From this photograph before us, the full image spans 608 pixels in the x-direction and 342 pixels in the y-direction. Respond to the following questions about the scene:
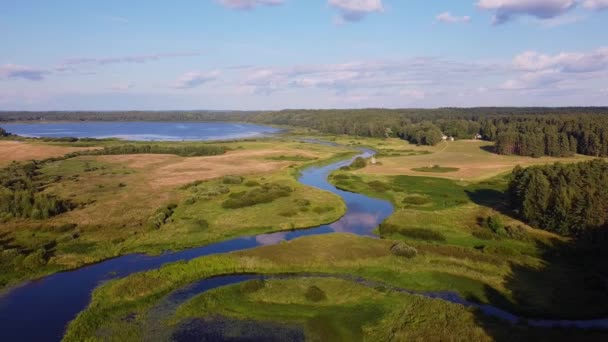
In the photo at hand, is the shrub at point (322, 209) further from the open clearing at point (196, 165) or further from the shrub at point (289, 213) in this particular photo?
the open clearing at point (196, 165)

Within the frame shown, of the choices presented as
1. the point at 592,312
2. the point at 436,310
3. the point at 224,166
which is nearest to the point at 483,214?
the point at 592,312

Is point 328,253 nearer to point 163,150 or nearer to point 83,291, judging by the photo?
point 83,291

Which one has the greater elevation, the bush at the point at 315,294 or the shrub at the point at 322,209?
the shrub at the point at 322,209

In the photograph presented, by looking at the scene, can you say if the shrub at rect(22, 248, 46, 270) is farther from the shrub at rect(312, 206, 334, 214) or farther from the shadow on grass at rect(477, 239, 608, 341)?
the shadow on grass at rect(477, 239, 608, 341)

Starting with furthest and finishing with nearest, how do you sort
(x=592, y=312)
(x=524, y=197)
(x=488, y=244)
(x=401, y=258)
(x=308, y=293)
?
1. (x=524, y=197)
2. (x=488, y=244)
3. (x=401, y=258)
4. (x=308, y=293)
5. (x=592, y=312)

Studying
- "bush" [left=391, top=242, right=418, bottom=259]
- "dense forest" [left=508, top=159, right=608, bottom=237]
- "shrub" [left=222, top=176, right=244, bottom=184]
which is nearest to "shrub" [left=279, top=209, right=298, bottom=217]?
"bush" [left=391, top=242, right=418, bottom=259]

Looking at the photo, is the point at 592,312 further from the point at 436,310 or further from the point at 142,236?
the point at 142,236

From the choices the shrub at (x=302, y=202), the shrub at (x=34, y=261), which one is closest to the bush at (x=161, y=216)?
the shrub at (x=34, y=261)

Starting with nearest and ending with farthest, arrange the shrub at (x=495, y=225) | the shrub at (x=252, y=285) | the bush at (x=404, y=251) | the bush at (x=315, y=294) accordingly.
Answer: the bush at (x=315, y=294) → the shrub at (x=252, y=285) → the bush at (x=404, y=251) → the shrub at (x=495, y=225)
